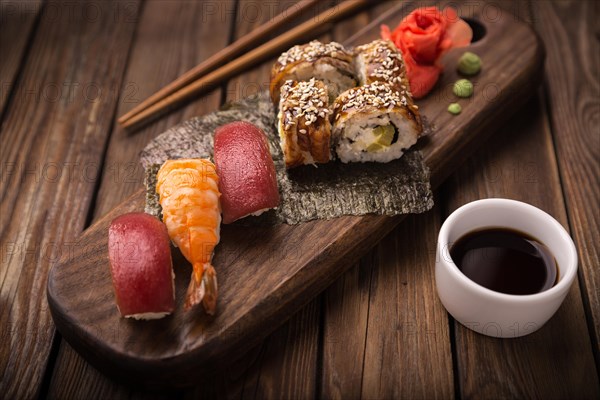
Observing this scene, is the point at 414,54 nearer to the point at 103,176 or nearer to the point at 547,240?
the point at 547,240

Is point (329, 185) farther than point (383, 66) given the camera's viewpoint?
No

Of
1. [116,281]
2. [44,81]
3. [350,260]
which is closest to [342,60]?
[350,260]

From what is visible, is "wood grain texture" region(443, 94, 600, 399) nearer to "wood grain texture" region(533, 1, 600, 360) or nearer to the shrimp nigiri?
"wood grain texture" region(533, 1, 600, 360)

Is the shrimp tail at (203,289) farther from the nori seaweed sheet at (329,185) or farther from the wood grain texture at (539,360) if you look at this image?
the wood grain texture at (539,360)

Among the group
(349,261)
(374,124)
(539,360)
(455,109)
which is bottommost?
(539,360)

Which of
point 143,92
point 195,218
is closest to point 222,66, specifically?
point 143,92

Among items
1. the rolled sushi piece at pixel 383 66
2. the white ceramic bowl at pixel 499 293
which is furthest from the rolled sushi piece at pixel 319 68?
the white ceramic bowl at pixel 499 293

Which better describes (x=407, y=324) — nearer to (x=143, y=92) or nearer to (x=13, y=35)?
(x=143, y=92)
